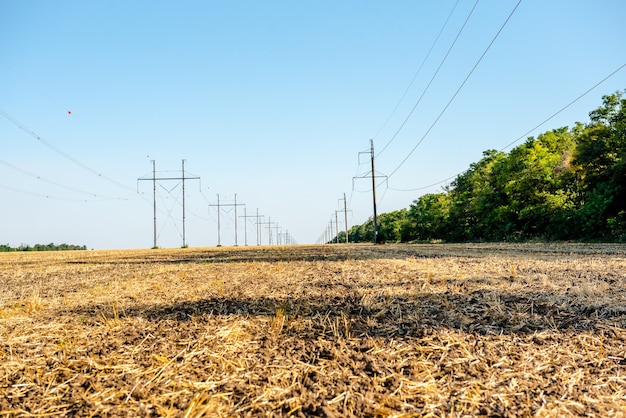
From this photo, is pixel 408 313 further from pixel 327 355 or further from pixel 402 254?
pixel 402 254

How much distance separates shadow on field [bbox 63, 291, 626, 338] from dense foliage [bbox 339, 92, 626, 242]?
2267 centimetres

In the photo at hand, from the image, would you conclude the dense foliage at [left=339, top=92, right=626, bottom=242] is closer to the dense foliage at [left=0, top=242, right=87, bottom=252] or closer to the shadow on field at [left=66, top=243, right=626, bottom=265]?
the shadow on field at [left=66, top=243, right=626, bottom=265]

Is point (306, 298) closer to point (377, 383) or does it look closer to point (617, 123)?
point (377, 383)

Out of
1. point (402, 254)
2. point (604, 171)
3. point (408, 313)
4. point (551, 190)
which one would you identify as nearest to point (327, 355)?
point (408, 313)

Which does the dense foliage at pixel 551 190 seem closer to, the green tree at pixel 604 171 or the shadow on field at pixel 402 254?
the green tree at pixel 604 171

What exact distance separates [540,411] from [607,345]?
1.48 m

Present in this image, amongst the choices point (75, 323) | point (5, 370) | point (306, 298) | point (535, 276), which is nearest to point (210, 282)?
point (306, 298)

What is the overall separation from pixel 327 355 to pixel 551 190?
1435 inches

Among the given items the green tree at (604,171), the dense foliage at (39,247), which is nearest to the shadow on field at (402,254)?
the green tree at (604,171)

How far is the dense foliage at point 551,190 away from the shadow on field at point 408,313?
74.4 feet

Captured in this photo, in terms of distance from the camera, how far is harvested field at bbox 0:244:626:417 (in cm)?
230

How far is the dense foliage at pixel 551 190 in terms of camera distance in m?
24.8

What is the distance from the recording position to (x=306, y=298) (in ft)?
17.6

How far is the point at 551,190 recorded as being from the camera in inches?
1340
